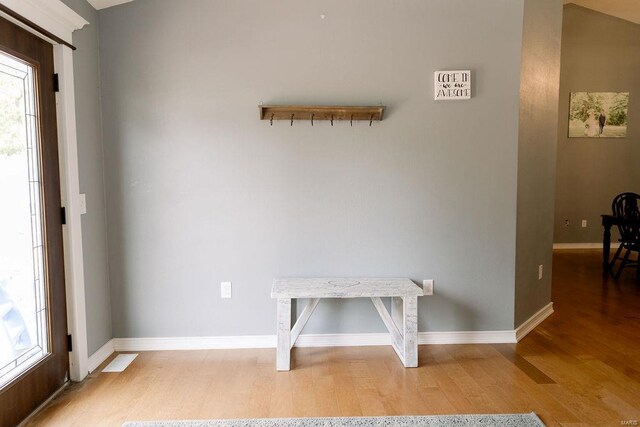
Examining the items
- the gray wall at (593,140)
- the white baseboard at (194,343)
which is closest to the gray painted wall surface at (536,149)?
the white baseboard at (194,343)

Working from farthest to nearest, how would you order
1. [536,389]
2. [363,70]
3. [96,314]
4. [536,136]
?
[536,136] → [363,70] → [96,314] → [536,389]

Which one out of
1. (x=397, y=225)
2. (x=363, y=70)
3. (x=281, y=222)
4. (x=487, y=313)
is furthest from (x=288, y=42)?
(x=487, y=313)

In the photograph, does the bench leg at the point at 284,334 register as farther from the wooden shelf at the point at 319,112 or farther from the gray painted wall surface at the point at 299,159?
the wooden shelf at the point at 319,112

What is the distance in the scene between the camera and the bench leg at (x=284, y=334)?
273 centimetres

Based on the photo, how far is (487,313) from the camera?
3.19 meters

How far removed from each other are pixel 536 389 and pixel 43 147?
10.1ft

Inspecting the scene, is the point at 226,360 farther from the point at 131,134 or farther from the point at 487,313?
the point at 487,313

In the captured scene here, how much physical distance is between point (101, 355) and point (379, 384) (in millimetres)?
1852

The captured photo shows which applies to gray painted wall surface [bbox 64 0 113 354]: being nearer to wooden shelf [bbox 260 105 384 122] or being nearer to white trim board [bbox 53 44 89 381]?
white trim board [bbox 53 44 89 381]

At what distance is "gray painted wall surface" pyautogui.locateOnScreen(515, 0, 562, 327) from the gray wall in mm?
3676

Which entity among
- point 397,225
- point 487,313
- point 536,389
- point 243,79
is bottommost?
point 536,389

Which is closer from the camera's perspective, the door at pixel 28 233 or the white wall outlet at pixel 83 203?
the door at pixel 28 233

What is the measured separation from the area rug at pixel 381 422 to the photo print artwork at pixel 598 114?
5.90m

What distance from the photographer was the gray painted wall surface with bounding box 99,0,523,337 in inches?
116
